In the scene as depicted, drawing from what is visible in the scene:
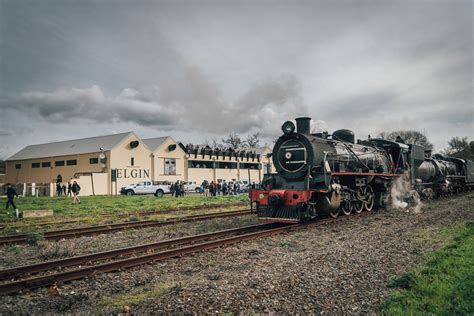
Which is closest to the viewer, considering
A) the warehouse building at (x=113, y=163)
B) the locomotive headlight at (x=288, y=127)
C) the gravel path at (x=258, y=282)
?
the gravel path at (x=258, y=282)

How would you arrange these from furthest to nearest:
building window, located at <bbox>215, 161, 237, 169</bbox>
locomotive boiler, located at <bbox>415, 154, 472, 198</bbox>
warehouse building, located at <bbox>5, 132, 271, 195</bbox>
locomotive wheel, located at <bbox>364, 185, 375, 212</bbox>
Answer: building window, located at <bbox>215, 161, 237, 169</bbox>, warehouse building, located at <bbox>5, 132, 271, 195</bbox>, locomotive boiler, located at <bbox>415, 154, 472, 198</bbox>, locomotive wheel, located at <bbox>364, 185, 375, 212</bbox>

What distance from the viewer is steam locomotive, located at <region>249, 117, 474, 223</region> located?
11.8 metres

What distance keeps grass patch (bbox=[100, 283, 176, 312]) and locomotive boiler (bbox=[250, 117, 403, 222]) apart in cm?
643

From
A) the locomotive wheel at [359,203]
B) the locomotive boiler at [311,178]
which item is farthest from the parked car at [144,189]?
the locomotive boiler at [311,178]

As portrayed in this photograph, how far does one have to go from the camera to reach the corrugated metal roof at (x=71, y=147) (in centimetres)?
4287

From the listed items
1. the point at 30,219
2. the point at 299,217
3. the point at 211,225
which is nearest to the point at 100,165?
the point at 30,219

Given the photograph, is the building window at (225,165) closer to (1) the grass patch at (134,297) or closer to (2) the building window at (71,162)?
(2) the building window at (71,162)

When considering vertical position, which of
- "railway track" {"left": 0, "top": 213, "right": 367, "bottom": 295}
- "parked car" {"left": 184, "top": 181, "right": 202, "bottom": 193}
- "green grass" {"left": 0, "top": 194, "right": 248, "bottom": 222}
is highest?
"parked car" {"left": 184, "top": 181, "right": 202, "bottom": 193}

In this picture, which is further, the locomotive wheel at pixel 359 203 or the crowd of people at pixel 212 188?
the crowd of people at pixel 212 188

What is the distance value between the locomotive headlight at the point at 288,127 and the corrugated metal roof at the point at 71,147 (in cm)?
3206

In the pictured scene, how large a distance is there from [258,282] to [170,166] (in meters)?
42.7

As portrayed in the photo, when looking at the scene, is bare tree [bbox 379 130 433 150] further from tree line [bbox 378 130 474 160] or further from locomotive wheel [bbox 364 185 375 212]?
locomotive wheel [bbox 364 185 375 212]

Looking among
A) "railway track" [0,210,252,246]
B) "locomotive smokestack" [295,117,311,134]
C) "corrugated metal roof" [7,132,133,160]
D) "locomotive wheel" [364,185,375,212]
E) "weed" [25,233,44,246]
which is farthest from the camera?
"corrugated metal roof" [7,132,133,160]

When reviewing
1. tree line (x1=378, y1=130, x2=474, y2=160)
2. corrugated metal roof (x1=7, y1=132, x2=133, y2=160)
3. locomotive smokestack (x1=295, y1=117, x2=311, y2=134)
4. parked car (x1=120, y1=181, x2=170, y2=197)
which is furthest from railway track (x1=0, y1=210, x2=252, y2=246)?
tree line (x1=378, y1=130, x2=474, y2=160)
